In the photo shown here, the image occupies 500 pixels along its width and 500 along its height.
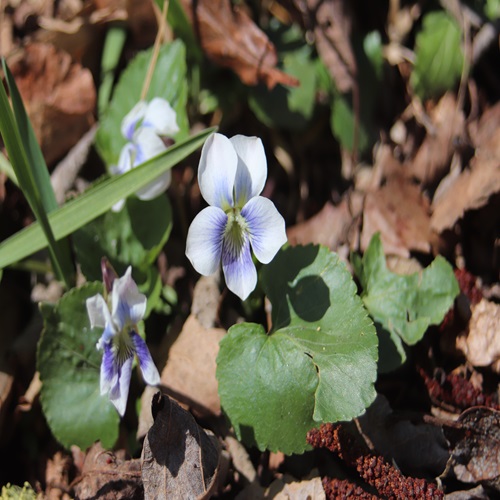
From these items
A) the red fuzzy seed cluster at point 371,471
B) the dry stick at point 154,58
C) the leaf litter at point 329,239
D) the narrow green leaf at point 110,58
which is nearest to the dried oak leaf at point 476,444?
the leaf litter at point 329,239

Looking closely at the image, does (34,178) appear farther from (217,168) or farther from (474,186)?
(474,186)

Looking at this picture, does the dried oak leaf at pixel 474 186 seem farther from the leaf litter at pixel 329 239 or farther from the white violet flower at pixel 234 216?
the white violet flower at pixel 234 216

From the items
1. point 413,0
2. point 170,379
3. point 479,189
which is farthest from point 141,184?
point 413,0

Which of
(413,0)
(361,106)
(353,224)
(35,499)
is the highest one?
(413,0)

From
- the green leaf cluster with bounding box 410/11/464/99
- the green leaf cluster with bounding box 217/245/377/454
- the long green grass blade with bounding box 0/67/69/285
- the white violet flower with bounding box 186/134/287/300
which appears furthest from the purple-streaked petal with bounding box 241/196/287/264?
the green leaf cluster with bounding box 410/11/464/99

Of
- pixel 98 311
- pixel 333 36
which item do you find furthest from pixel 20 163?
pixel 333 36

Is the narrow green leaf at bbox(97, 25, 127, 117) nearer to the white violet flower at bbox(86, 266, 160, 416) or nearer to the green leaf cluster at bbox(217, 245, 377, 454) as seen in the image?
the white violet flower at bbox(86, 266, 160, 416)

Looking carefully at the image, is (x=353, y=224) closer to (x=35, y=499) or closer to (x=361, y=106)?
(x=361, y=106)
